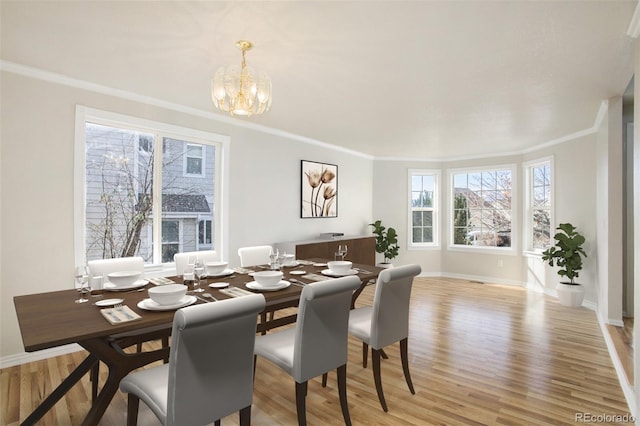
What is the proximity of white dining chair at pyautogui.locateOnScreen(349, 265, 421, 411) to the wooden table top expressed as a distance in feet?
1.81

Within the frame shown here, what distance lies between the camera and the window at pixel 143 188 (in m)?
3.42

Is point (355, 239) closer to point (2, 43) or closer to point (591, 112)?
point (591, 112)

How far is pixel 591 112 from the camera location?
13.5 ft

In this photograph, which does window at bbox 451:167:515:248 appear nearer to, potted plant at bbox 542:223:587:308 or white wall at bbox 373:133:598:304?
white wall at bbox 373:133:598:304

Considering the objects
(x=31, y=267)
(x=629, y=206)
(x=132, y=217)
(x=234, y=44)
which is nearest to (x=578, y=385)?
(x=629, y=206)

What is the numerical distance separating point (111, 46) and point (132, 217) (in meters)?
1.80

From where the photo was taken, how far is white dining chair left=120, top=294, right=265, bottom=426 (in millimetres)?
1388

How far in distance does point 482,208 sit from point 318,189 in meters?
3.54

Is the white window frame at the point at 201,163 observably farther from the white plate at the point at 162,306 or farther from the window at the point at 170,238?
the white plate at the point at 162,306

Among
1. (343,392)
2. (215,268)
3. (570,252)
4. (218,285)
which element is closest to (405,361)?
(343,392)

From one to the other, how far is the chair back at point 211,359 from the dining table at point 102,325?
14.1 inches

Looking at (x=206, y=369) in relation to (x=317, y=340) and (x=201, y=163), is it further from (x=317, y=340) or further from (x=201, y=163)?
(x=201, y=163)

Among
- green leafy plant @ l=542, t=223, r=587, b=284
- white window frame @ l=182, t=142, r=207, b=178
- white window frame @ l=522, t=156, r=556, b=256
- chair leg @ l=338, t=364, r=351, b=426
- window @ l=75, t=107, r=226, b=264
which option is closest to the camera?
chair leg @ l=338, t=364, r=351, b=426

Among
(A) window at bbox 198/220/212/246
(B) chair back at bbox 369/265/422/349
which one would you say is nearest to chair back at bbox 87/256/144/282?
(A) window at bbox 198/220/212/246
